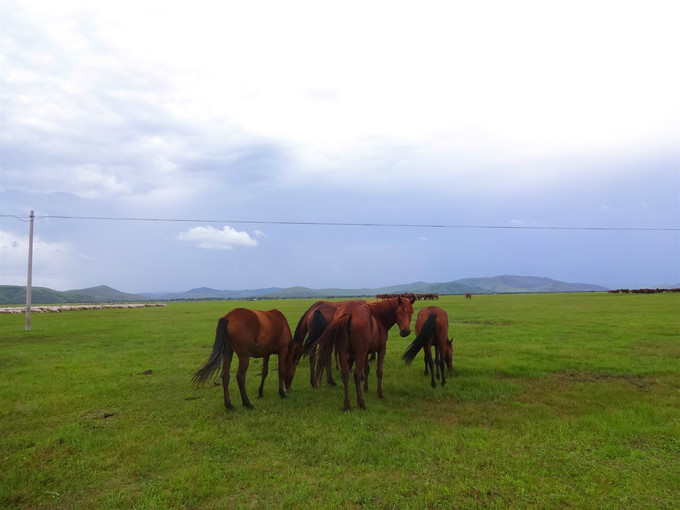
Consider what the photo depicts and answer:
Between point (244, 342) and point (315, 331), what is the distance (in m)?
1.65

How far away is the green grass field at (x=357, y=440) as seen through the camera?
450cm

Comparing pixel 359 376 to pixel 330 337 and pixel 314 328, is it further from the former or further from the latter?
pixel 314 328

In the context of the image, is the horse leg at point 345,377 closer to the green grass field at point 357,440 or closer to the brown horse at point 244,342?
the green grass field at point 357,440

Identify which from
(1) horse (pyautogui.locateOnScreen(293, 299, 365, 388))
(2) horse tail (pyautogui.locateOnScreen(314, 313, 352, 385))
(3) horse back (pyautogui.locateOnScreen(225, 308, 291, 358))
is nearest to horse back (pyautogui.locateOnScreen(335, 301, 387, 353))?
(2) horse tail (pyautogui.locateOnScreen(314, 313, 352, 385))

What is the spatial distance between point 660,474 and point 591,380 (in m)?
5.29

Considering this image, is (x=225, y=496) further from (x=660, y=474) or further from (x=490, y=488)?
(x=660, y=474)

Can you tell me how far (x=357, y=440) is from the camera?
19.5 ft

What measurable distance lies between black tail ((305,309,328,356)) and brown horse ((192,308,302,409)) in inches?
19.4

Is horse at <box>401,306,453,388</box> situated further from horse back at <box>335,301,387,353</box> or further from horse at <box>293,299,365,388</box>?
horse at <box>293,299,365,388</box>

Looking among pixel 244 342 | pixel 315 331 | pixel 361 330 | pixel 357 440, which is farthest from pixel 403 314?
pixel 244 342

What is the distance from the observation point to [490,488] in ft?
14.9

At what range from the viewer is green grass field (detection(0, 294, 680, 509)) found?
450 cm

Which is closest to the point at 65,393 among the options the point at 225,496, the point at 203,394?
the point at 203,394

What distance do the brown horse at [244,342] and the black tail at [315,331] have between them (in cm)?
49
